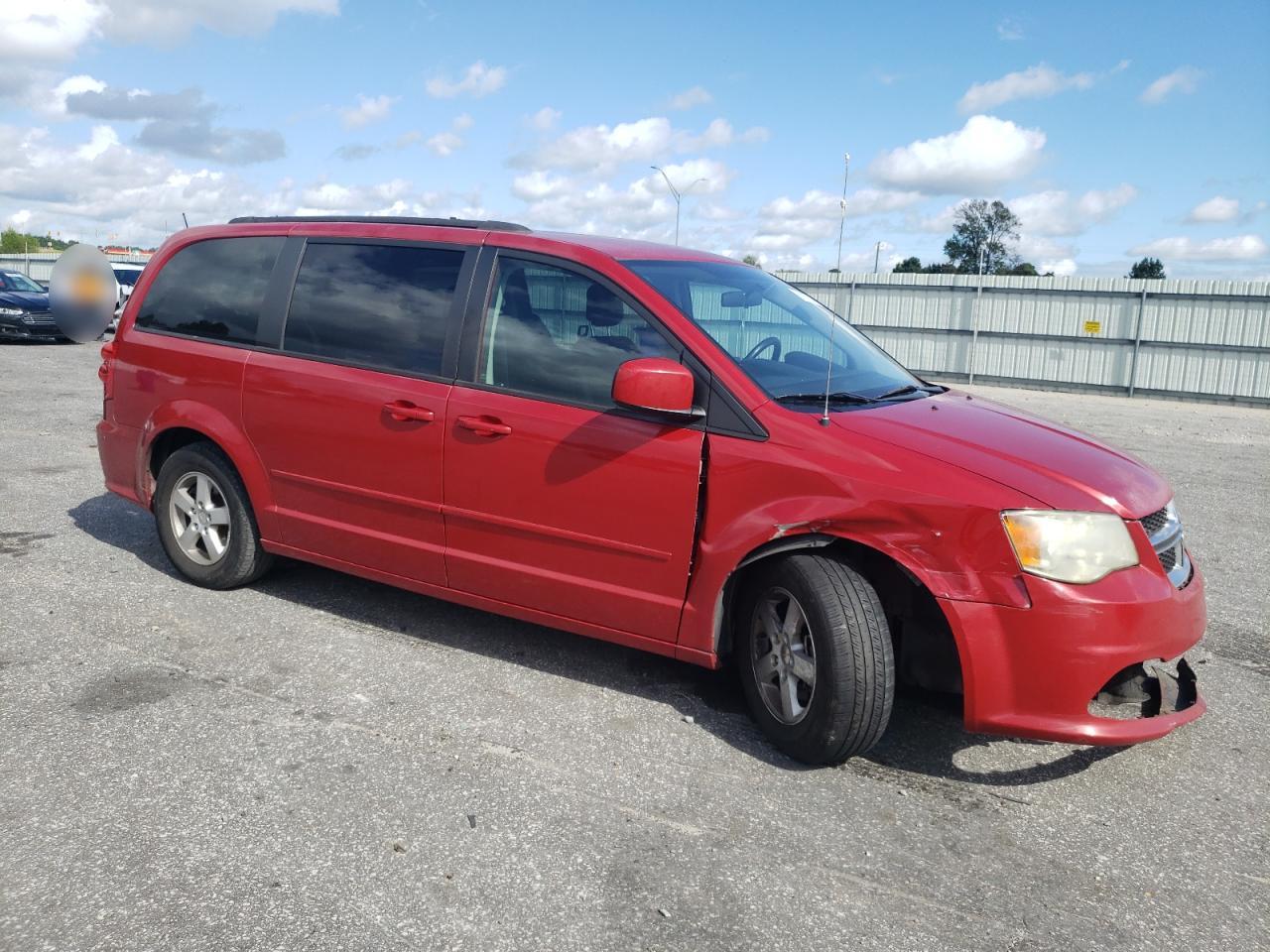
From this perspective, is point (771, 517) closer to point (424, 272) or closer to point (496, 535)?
point (496, 535)

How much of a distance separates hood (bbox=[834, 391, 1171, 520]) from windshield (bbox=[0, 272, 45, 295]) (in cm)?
2149

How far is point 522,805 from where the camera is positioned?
10.1 feet

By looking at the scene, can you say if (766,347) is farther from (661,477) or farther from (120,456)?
(120,456)

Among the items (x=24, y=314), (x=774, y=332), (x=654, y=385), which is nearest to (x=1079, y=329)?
(x=774, y=332)

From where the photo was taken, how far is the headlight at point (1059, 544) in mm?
3008

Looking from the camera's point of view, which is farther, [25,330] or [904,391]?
[25,330]

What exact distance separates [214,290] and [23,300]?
1788 centimetres

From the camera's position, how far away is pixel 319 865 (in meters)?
2.71

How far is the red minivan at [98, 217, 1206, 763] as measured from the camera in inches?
121

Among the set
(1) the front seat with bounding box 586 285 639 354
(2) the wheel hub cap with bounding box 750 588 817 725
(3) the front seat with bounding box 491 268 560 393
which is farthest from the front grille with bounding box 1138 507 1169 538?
(3) the front seat with bounding box 491 268 560 393

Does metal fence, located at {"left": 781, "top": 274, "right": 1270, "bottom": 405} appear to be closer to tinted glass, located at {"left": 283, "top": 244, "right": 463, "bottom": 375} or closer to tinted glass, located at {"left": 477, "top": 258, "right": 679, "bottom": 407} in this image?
tinted glass, located at {"left": 283, "top": 244, "right": 463, "bottom": 375}

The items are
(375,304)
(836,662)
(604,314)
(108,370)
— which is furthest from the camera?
(108,370)

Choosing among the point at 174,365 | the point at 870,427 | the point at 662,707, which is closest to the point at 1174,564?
the point at 870,427

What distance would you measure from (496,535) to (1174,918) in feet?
8.32
